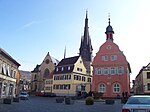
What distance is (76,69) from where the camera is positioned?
214 ft

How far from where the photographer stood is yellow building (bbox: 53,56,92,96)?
6278 cm

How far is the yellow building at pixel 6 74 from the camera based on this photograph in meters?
36.2

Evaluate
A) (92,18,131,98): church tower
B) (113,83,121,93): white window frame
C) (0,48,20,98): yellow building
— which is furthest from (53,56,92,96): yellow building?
(0,48,20,98): yellow building

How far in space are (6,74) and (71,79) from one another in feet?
88.6

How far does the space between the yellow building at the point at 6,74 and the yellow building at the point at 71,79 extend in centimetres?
2094

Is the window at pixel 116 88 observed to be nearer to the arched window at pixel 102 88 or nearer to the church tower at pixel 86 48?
the arched window at pixel 102 88

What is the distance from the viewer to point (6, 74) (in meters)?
39.0

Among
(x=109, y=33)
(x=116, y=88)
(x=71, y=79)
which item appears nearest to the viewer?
(x=116, y=88)

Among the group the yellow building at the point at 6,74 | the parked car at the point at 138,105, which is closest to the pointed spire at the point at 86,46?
the yellow building at the point at 6,74

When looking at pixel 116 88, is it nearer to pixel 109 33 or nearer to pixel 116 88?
pixel 116 88

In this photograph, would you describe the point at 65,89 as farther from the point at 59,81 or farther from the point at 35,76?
the point at 35,76

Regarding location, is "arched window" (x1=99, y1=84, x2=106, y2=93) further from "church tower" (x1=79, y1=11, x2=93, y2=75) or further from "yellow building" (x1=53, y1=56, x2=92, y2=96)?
"church tower" (x1=79, y1=11, x2=93, y2=75)

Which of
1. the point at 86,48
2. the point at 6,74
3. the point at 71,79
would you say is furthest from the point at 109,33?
the point at 86,48

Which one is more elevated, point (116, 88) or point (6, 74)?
point (6, 74)
